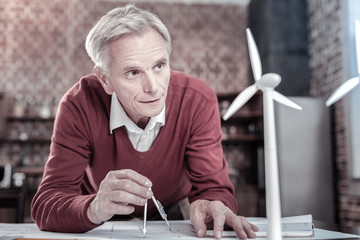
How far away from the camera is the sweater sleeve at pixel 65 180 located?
1092 mm

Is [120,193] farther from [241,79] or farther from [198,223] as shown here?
[241,79]

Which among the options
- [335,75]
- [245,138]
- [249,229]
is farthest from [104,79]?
[245,138]

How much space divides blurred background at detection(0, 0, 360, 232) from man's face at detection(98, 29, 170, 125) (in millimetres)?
2947

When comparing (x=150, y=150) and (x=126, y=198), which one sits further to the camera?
(x=150, y=150)

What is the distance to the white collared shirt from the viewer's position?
143 centimetres

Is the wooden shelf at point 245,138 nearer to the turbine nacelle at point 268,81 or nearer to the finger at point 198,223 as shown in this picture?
the finger at point 198,223

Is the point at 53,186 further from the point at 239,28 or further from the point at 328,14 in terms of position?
the point at 239,28

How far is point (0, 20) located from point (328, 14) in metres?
4.69

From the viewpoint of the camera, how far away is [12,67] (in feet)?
18.3

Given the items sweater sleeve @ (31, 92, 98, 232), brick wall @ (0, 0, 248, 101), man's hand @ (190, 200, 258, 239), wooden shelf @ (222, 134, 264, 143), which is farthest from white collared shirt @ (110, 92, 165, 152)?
brick wall @ (0, 0, 248, 101)

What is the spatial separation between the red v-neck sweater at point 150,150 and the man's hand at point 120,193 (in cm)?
26

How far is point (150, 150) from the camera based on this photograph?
4.83 ft

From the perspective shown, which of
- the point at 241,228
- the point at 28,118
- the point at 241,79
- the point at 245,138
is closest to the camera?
the point at 241,228

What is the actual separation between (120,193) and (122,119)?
517 mm
